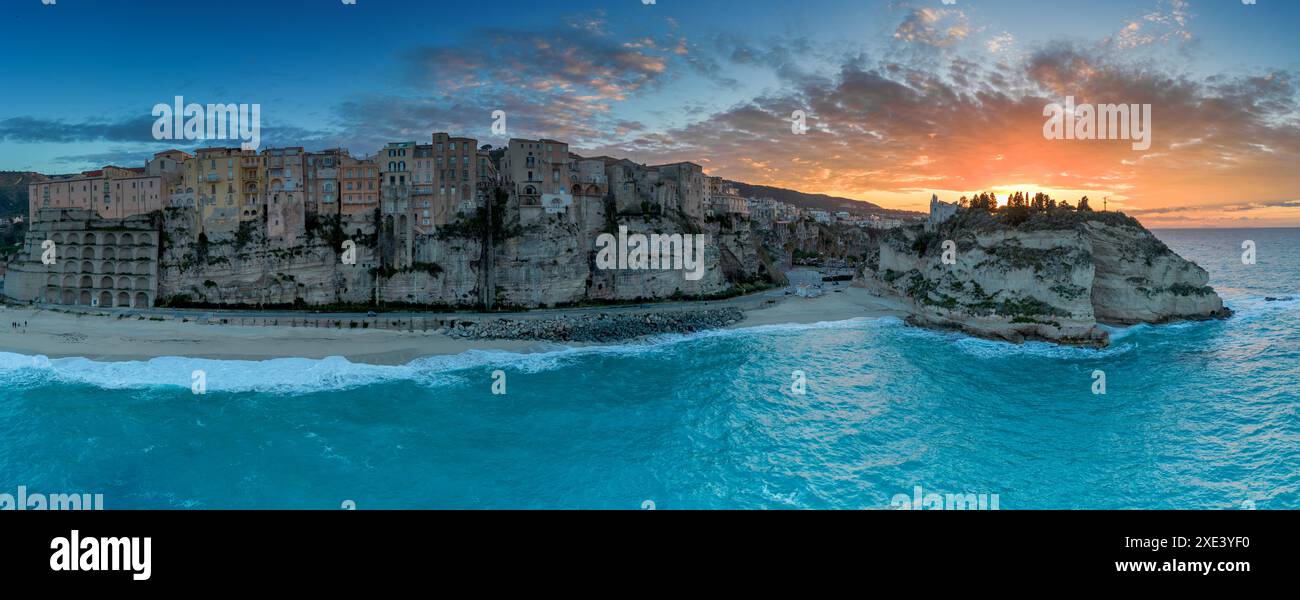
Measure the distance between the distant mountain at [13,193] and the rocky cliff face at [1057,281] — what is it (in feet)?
332

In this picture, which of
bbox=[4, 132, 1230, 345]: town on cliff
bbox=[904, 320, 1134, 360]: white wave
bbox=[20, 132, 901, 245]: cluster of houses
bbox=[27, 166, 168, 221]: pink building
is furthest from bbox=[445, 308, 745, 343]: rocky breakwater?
bbox=[27, 166, 168, 221]: pink building

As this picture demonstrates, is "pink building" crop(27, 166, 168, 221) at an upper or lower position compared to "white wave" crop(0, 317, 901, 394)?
upper

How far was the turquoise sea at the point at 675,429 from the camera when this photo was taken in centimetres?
1653

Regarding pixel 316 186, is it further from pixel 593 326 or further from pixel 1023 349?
pixel 1023 349

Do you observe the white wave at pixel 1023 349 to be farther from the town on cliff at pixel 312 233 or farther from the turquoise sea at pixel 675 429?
the town on cliff at pixel 312 233

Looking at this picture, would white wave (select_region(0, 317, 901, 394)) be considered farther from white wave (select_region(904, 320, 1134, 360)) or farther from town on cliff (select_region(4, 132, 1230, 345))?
white wave (select_region(904, 320, 1134, 360))

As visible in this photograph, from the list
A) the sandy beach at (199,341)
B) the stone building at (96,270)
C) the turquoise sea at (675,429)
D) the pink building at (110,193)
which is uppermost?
Answer: the pink building at (110,193)

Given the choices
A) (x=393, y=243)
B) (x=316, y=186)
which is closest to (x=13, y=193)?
(x=316, y=186)

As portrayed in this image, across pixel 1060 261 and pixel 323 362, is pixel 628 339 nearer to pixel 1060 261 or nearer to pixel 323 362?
pixel 323 362

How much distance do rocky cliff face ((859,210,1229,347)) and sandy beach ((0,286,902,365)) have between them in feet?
91.0

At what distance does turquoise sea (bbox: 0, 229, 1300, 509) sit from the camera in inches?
651

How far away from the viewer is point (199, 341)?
33.8m

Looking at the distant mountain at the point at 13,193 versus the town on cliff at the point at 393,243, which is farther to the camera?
the distant mountain at the point at 13,193

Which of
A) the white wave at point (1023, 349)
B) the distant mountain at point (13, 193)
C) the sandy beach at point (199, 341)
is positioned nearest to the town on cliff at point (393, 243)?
the white wave at point (1023, 349)
